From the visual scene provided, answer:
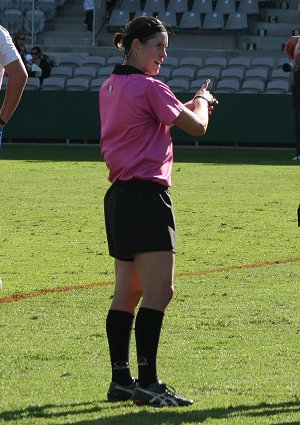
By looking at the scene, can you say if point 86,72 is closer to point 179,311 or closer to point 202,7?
point 202,7

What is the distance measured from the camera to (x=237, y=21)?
34344 mm

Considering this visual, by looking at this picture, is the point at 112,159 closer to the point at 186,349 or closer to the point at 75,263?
the point at 186,349

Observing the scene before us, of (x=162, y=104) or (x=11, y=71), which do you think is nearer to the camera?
(x=162, y=104)

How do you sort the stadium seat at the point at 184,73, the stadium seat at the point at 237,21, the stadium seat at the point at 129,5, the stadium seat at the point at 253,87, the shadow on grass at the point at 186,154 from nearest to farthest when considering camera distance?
the shadow on grass at the point at 186,154, the stadium seat at the point at 253,87, the stadium seat at the point at 184,73, the stadium seat at the point at 237,21, the stadium seat at the point at 129,5

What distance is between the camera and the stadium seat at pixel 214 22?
34.6 metres

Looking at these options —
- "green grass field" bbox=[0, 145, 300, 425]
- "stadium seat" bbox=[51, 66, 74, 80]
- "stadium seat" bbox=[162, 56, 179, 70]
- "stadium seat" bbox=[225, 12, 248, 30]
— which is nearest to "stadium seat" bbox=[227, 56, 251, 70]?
"stadium seat" bbox=[162, 56, 179, 70]

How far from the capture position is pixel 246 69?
3167 centimetres

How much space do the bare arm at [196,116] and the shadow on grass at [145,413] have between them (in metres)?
1.36

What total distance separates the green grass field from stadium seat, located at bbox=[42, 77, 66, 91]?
12.9 metres

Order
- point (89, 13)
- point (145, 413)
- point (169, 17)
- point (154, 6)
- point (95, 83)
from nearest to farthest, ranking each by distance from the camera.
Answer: point (145, 413) < point (95, 83) < point (89, 13) < point (169, 17) < point (154, 6)

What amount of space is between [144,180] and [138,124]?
275mm

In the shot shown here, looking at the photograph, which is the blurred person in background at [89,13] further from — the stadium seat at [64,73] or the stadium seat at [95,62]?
the stadium seat at [64,73]

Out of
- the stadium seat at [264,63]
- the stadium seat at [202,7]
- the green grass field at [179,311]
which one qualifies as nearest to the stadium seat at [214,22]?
the stadium seat at [202,7]

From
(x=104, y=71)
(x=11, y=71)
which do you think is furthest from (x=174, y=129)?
(x=11, y=71)
